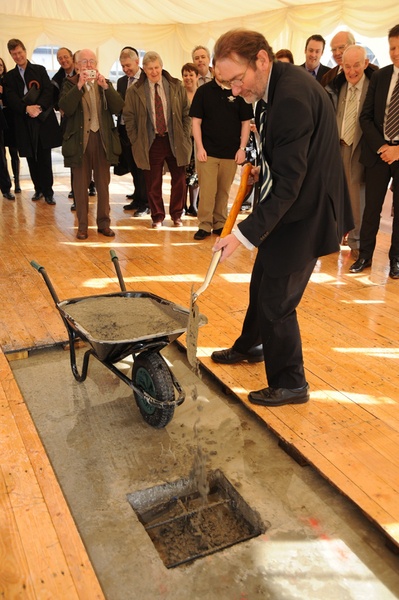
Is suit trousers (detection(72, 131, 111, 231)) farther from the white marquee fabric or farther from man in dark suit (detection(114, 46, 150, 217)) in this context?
the white marquee fabric

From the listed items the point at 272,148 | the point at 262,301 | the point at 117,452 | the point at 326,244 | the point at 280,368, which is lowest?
the point at 117,452

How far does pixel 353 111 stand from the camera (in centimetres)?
461

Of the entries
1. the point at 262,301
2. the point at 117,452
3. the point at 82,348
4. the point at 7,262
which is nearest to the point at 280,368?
the point at 262,301

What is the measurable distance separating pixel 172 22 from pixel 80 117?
19.7ft

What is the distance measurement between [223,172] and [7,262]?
2058 mm

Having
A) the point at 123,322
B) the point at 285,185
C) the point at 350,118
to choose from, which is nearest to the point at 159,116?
the point at 350,118

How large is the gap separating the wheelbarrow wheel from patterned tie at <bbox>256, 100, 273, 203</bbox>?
0.82 meters

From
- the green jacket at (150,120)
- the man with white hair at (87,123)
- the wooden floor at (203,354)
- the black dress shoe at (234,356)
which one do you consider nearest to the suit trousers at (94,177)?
the man with white hair at (87,123)

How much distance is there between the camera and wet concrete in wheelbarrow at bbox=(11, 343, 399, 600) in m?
1.86

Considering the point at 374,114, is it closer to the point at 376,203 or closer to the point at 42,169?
the point at 376,203

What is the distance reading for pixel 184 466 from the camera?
2.40 m

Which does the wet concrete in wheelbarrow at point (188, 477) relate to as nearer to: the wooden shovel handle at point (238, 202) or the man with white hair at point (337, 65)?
the wooden shovel handle at point (238, 202)

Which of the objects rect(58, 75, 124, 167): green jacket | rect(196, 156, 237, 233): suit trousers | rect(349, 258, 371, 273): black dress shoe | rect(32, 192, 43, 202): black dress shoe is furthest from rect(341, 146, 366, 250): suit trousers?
rect(32, 192, 43, 202): black dress shoe

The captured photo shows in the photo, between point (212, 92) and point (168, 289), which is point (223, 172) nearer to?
point (212, 92)
